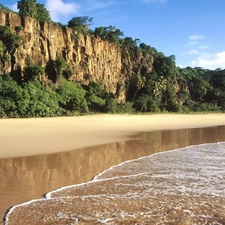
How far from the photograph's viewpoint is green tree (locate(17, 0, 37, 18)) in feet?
157

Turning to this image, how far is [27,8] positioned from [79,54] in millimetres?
11536

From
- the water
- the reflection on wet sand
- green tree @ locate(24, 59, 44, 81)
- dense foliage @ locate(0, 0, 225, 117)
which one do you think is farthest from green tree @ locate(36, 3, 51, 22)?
the water

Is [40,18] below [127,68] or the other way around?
the other way around

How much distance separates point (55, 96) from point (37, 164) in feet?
98.0

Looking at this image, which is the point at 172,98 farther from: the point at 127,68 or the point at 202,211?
the point at 202,211

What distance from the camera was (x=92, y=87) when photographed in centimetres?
4822

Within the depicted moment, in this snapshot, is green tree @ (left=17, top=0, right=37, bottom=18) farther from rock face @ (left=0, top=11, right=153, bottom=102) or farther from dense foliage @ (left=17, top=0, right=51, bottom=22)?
rock face @ (left=0, top=11, right=153, bottom=102)

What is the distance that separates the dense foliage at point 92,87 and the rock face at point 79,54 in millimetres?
829

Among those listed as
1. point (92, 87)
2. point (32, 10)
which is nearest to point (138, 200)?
point (92, 87)

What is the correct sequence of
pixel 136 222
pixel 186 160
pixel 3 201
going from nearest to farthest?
pixel 136 222
pixel 3 201
pixel 186 160

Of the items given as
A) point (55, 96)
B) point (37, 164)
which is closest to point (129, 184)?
point (37, 164)

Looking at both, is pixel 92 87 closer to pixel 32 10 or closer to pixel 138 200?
pixel 32 10

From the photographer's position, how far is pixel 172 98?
62062 millimetres

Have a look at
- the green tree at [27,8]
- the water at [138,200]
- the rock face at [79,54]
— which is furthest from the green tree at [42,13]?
the water at [138,200]
